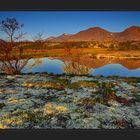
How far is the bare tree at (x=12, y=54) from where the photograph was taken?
31.5 feet

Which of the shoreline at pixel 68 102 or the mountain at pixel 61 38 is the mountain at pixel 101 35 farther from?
the shoreline at pixel 68 102

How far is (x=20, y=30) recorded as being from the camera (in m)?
9.55

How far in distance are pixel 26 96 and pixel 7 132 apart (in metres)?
1.04

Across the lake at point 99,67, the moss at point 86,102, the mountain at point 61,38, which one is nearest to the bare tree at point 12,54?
the lake at point 99,67

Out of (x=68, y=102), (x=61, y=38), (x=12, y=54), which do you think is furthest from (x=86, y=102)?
(x=12, y=54)

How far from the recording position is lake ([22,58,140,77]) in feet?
31.0

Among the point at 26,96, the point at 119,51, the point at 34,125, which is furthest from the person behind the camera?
the point at 119,51

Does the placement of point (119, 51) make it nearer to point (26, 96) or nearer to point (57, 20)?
point (57, 20)

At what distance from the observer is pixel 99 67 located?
9625mm

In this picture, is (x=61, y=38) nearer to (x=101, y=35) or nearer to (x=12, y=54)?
(x=101, y=35)

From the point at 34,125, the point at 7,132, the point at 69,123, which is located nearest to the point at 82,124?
the point at 69,123

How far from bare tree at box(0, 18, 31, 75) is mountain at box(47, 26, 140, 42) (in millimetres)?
776

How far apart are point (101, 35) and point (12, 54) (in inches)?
89.4

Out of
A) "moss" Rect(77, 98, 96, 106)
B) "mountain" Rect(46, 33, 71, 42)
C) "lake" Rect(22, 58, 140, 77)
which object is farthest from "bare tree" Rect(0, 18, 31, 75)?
"moss" Rect(77, 98, 96, 106)
